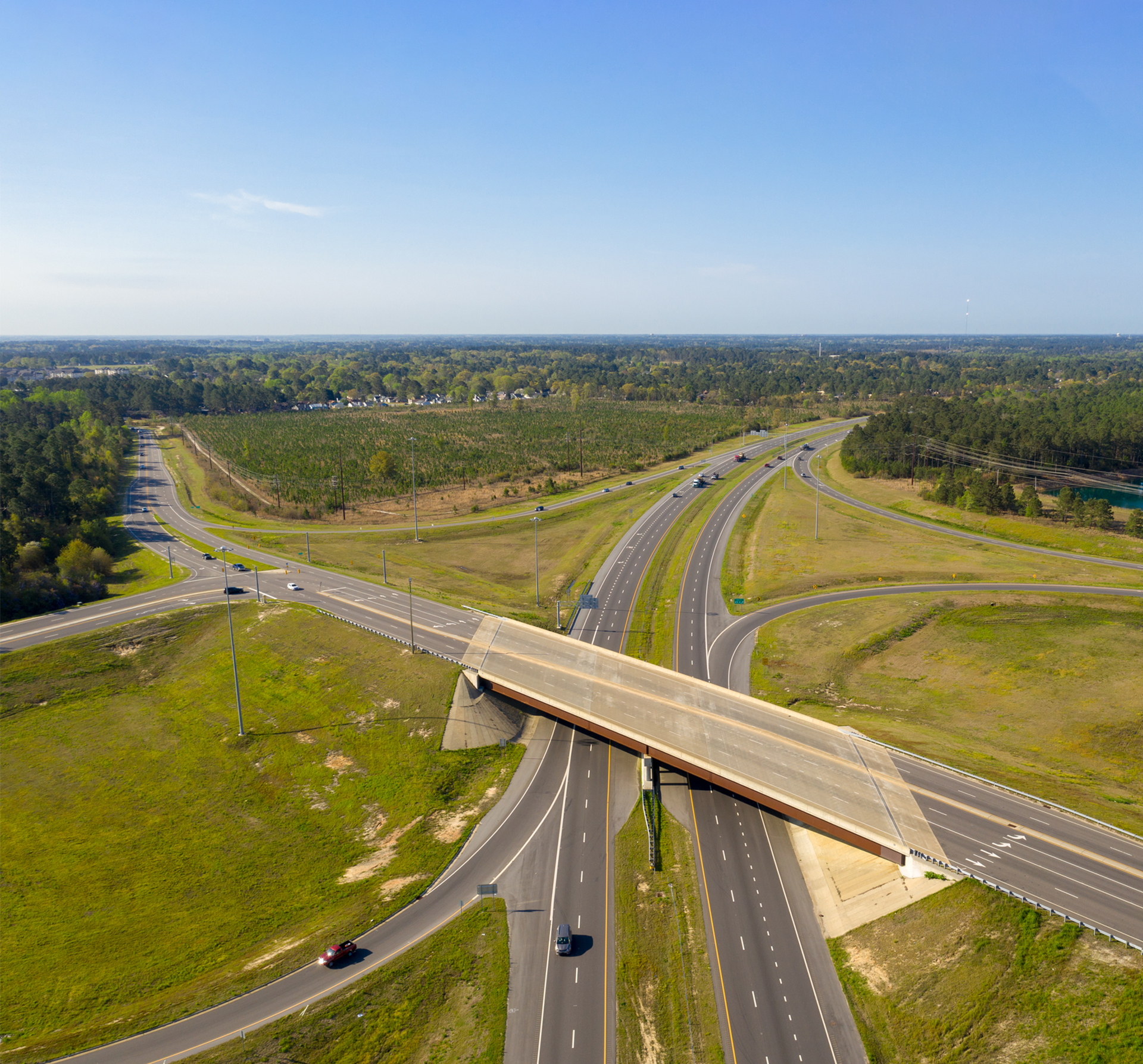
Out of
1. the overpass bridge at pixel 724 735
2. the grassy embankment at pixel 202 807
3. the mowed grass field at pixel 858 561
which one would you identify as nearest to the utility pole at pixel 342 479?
the grassy embankment at pixel 202 807

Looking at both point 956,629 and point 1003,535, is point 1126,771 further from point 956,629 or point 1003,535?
point 1003,535

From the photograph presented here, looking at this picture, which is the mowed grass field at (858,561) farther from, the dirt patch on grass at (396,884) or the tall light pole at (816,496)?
the dirt patch on grass at (396,884)

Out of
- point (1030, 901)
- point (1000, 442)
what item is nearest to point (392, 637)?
point (1030, 901)

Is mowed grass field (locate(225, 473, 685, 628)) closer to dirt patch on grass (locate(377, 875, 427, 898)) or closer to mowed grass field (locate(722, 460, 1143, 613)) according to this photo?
mowed grass field (locate(722, 460, 1143, 613))

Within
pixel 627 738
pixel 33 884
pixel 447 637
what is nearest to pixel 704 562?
pixel 447 637

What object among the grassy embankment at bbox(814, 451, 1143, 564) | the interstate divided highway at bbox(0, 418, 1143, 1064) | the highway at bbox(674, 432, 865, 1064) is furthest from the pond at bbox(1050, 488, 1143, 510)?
the highway at bbox(674, 432, 865, 1064)
